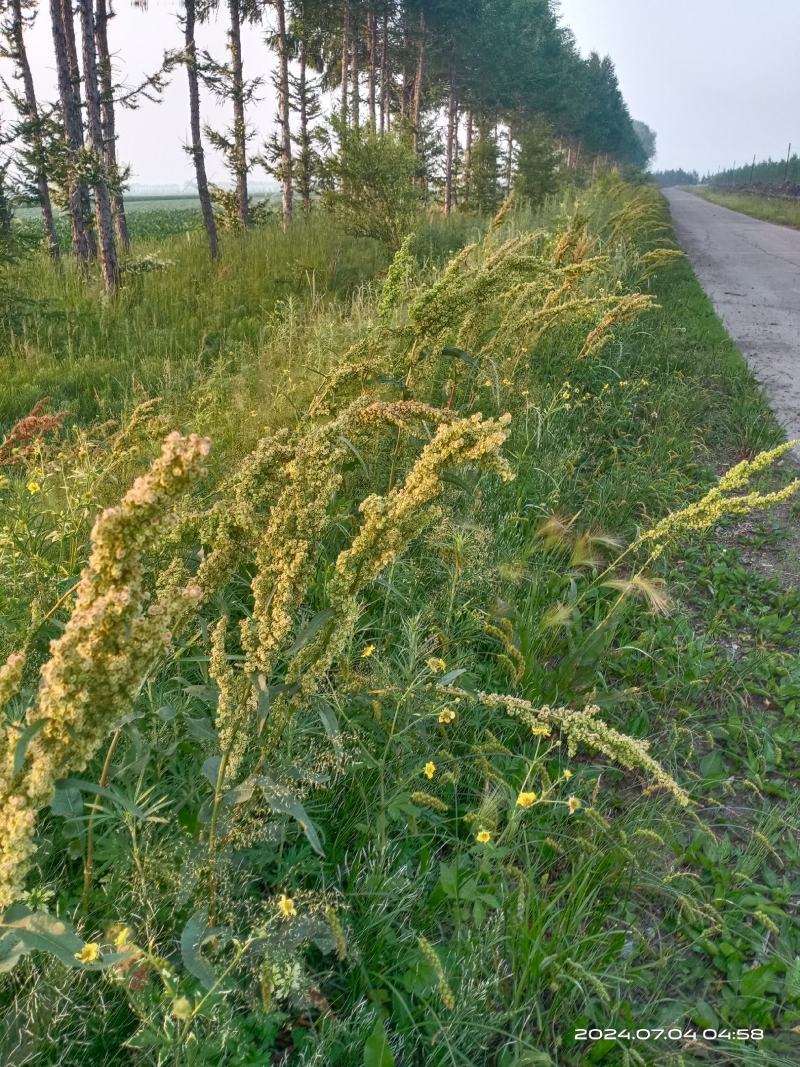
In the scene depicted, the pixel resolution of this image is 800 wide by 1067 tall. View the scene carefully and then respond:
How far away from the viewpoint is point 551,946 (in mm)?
1703

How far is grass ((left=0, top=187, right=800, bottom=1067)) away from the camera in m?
1.43

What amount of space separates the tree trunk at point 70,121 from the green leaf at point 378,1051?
927 cm

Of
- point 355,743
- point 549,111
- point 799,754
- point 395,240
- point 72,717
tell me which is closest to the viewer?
point 72,717

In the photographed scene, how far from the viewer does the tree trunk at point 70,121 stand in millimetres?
8137

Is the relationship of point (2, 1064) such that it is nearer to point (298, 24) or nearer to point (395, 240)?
Answer: point (395, 240)

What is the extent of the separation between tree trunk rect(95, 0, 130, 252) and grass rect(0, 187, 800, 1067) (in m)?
8.21

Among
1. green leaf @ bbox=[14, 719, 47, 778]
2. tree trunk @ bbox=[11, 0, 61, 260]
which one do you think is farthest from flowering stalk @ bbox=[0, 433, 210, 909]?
tree trunk @ bbox=[11, 0, 61, 260]

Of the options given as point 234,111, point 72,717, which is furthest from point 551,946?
point 234,111

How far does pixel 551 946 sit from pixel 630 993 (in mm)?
304

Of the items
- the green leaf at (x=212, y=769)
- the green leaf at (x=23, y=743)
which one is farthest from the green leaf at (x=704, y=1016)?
the green leaf at (x=23, y=743)

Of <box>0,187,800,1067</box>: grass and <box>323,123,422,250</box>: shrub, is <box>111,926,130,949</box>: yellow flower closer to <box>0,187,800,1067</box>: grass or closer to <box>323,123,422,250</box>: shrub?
<box>0,187,800,1067</box>: grass

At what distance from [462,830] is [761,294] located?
12.8 meters

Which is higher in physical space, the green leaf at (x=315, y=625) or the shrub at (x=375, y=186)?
the shrub at (x=375, y=186)

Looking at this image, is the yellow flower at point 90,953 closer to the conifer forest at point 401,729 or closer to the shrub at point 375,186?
the conifer forest at point 401,729
